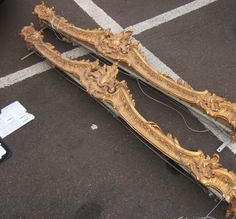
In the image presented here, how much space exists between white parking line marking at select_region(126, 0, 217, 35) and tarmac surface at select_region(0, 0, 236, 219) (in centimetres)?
6

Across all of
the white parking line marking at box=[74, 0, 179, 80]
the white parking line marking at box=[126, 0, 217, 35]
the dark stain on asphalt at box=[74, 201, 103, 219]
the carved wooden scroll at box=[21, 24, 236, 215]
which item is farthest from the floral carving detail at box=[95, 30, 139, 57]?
the dark stain on asphalt at box=[74, 201, 103, 219]

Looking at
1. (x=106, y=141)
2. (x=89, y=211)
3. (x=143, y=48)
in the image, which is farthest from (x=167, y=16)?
(x=89, y=211)

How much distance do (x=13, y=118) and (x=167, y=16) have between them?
1.67 m

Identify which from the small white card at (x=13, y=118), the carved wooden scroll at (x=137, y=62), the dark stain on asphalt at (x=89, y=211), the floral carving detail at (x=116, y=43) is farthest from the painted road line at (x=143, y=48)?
the small white card at (x=13, y=118)

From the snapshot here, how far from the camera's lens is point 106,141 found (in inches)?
102

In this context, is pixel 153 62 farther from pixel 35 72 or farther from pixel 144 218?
pixel 144 218

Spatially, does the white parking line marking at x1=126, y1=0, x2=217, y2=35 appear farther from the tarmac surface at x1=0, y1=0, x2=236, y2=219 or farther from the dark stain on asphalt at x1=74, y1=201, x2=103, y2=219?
the dark stain on asphalt at x1=74, y1=201, x2=103, y2=219

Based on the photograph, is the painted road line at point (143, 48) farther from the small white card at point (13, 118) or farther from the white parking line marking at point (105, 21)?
the small white card at point (13, 118)

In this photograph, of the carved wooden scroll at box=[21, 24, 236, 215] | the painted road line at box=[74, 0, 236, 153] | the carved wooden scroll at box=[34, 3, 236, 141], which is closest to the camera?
the carved wooden scroll at box=[21, 24, 236, 215]

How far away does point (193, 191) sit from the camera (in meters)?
2.29

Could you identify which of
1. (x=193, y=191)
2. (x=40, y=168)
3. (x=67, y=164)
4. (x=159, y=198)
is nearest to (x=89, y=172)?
(x=67, y=164)

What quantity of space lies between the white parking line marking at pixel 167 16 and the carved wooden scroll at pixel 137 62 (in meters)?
0.60

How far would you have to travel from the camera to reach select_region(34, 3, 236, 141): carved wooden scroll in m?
2.36

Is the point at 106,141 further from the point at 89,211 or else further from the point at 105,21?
the point at 105,21
